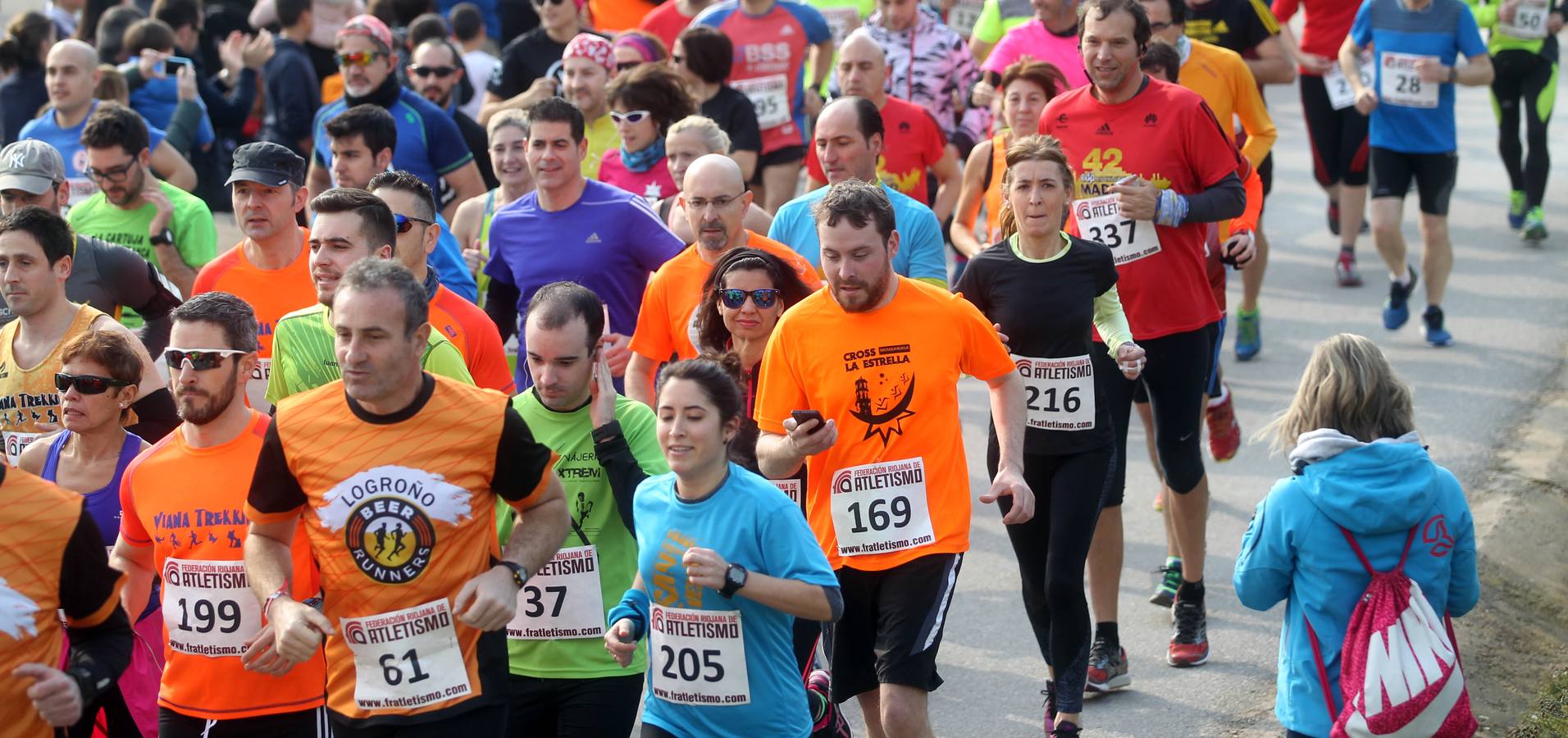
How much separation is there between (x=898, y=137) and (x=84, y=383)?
15.4 feet

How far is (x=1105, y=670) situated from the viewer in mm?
6566

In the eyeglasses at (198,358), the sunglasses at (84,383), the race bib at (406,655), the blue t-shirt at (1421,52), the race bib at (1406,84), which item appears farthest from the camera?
the blue t-shirt at (1421,52)

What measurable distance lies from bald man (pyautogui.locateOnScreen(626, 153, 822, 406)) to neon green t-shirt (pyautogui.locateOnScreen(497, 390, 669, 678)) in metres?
1.31

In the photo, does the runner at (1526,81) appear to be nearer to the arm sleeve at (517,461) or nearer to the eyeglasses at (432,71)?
the eyeglasses at (432,71)

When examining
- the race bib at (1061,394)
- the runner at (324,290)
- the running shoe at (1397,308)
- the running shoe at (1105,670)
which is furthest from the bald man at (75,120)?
the running shoe at (1397,308)

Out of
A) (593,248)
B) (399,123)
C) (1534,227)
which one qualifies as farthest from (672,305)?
(1534,227)

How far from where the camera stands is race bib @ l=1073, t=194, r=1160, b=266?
6902mm

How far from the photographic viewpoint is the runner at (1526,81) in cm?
1236

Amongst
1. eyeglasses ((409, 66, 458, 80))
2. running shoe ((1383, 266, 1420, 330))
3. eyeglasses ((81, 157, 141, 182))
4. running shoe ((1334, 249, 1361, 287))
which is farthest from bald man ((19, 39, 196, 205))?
running shoe ((1334, 249, 1361, 287))

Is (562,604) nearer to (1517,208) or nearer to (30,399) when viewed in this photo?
(30,399)

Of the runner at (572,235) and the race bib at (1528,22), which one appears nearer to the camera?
the runner at (572,235)

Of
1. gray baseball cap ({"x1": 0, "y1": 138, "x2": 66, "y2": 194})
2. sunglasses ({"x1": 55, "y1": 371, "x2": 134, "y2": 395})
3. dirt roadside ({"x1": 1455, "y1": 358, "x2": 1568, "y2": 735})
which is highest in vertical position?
gray baseball cap ({"x1": 0, "y1": 138, "x2": 66, "y2": 194})

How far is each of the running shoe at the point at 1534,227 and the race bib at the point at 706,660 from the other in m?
10.2

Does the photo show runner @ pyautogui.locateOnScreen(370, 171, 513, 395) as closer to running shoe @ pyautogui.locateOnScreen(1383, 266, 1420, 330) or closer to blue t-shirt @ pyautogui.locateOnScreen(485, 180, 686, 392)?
blue t-shirt @ pyautogui.locateOnScreen(485, 180, 686, 392)
